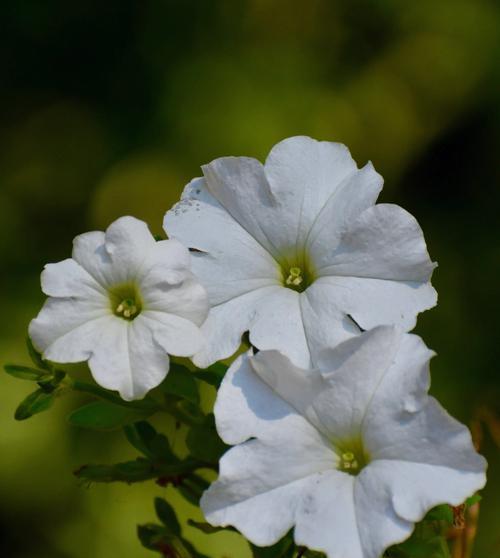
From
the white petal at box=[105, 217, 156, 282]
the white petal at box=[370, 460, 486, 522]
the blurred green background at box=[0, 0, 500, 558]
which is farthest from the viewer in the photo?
the blurred green background at box=[0, 0, 500, 558]

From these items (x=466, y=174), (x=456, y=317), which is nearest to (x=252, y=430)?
(x=456, y=317)

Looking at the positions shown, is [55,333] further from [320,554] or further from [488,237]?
[488,237]

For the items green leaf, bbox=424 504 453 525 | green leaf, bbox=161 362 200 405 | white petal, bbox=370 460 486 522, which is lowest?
green leaf, bbox=424 504 453 525

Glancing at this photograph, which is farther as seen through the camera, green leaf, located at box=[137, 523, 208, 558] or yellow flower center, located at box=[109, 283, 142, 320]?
green leaf, located at box=[137, 523, 208, 558]

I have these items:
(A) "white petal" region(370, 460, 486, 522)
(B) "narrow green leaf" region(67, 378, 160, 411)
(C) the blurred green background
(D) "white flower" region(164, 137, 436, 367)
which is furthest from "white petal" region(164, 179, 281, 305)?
(C) the blurred green background

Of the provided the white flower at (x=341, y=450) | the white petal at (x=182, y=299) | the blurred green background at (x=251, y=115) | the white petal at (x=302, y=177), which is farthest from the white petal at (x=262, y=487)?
the blurred green background at (x=251, y=115)

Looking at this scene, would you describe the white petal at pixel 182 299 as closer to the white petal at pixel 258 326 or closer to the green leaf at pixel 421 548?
the white petal at pixel 258 326

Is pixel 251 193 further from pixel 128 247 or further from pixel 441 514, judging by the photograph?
pixel 441 514

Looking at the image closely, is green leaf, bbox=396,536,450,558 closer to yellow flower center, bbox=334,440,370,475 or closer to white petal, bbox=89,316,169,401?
yellow flower center, bbox=334,440,370,475
